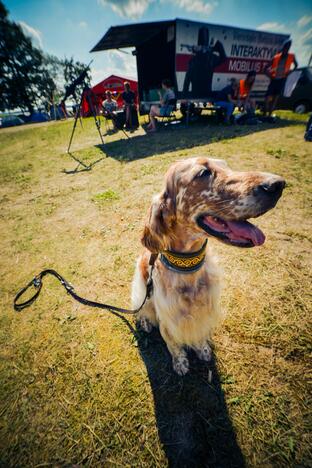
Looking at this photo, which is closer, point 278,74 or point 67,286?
point 67,286

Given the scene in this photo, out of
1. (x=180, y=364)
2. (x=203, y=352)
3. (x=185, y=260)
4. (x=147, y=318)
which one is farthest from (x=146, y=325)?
(x=185, y=260)

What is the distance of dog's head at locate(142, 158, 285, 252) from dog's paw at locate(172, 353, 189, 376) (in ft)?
4.14

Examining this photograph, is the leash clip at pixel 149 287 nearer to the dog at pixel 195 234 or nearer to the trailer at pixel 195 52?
the dog at pixel 195 234

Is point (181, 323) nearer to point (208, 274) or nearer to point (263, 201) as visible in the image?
point (208, 274)

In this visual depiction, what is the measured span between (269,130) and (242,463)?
11.7 m

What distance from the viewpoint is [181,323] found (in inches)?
83.7

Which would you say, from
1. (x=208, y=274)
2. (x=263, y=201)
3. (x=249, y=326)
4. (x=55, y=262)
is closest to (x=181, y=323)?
(x=208, y=274)

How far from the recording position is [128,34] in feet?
34.5

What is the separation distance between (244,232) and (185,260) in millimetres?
530

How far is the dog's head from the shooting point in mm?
1403

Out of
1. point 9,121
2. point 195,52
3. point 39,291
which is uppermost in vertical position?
point 195,52

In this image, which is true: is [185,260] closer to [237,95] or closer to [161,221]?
[161,221]

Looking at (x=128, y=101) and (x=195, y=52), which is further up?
(x=195, y=52)

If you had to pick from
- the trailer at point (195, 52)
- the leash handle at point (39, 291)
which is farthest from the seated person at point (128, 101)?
the leash handle at point (39, 291)
